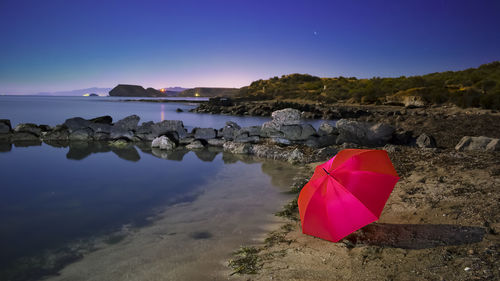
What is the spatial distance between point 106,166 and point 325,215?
31.6 ft

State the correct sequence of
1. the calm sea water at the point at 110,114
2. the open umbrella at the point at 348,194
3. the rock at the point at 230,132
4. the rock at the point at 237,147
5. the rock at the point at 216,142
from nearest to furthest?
the open umbrella at the point at 348,194 < the rock at the point at 237,147 < the rock at the point at 216,142 < the rock at the point at 230,132 < the calm sea water at the point at 110,114

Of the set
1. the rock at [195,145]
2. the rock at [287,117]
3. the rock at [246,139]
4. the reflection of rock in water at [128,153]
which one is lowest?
the reflection of rock in water at [128,153]

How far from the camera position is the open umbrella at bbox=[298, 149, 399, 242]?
353 centimetres

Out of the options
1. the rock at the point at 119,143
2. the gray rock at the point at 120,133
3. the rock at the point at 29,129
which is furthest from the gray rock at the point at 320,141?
the rock at the point at 29,129

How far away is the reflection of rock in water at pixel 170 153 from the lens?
481 inches

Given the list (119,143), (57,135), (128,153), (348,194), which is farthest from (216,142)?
(348,194)

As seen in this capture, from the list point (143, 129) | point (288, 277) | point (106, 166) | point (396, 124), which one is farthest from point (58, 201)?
point (396, 124)

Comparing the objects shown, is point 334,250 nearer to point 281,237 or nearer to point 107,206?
point 281,237

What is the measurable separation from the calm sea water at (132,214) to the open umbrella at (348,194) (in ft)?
5.20

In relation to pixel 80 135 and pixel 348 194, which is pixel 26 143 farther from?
pixel 348 194

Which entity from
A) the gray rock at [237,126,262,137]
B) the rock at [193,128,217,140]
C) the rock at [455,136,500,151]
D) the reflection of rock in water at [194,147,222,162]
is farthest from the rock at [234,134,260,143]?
the rock at [455,136,500,151]

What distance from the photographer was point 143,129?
16.1m

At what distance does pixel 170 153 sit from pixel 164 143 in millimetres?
1161

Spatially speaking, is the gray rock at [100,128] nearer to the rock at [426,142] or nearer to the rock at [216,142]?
the rock at [216,142]
